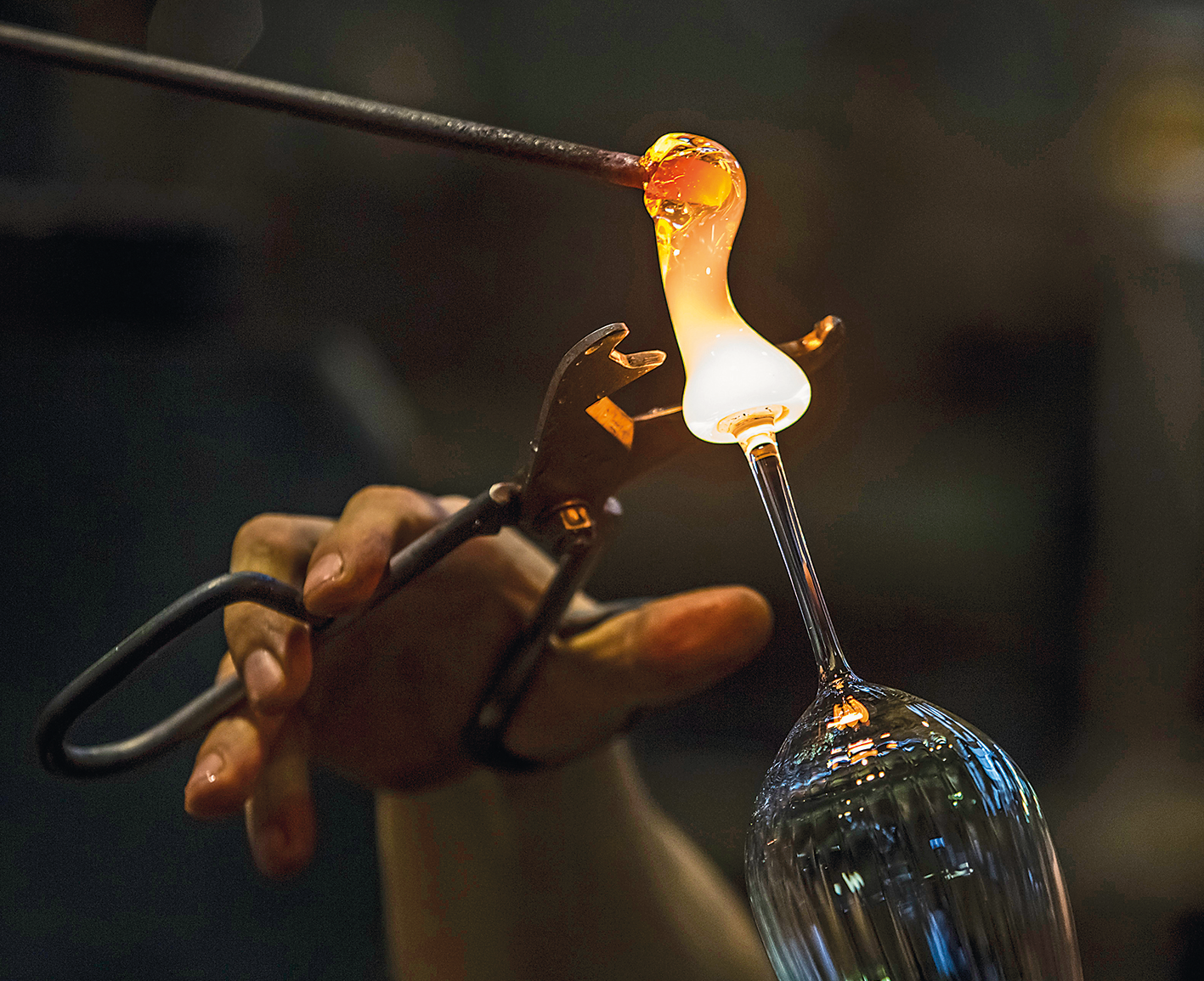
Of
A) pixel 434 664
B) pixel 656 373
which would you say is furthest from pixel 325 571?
pixel 656 373

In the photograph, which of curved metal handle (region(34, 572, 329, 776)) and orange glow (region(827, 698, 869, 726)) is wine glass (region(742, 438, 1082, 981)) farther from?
curved metal handle (region(34, 572, 329, 776))

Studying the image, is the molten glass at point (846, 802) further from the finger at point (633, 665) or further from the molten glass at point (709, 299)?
the finger at point (633, 665)

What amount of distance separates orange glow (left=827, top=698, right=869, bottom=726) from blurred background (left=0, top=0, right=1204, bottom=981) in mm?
107

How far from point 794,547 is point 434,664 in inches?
7.7

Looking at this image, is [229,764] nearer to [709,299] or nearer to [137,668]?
[137,668]

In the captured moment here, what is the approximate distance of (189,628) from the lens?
9.6 inches

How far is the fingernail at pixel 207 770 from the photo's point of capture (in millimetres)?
253

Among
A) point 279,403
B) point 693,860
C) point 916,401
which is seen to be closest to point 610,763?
point 693,860

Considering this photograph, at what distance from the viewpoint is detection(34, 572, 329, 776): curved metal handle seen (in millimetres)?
237

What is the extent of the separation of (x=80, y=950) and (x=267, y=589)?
380 mm

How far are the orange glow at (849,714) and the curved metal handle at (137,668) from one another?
15cm

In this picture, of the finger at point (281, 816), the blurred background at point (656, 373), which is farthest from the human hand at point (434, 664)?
the blurred background at point (656, 373)

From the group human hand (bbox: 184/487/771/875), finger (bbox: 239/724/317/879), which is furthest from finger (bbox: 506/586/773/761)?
finger (bbox: 239/724/317/879)

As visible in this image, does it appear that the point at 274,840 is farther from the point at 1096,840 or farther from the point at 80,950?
the point at 1096,840
